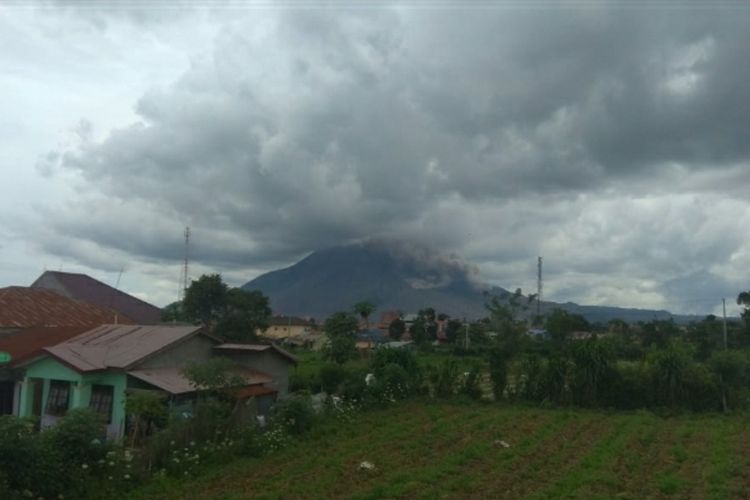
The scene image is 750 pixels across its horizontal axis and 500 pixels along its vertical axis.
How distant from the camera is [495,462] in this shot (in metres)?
13.8

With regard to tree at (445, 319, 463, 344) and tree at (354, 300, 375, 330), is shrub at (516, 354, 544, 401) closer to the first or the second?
tree at (354, 300, 375, 330)

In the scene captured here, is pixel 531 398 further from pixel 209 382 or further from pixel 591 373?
pixel 209 382

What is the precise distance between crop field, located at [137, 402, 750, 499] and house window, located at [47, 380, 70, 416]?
6928 millimetres

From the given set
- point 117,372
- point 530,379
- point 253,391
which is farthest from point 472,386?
point 117,372

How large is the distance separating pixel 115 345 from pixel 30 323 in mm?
8275

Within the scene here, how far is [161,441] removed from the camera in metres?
13.3

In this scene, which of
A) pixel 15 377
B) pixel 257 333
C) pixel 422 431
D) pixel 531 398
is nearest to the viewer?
pixel 422 431

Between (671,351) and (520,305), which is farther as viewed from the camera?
(520,305)

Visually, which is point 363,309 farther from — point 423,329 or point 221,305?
point 221,305

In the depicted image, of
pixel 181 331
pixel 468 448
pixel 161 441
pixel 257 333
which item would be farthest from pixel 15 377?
pixel 257 333

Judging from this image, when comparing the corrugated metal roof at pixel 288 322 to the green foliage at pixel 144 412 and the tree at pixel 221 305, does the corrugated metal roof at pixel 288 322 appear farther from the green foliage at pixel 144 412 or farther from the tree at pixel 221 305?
the green foliage at pixel 144 412

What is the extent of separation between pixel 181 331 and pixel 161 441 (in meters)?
7.72

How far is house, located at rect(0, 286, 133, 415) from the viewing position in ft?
64.8

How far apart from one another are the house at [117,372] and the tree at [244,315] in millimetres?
27223
